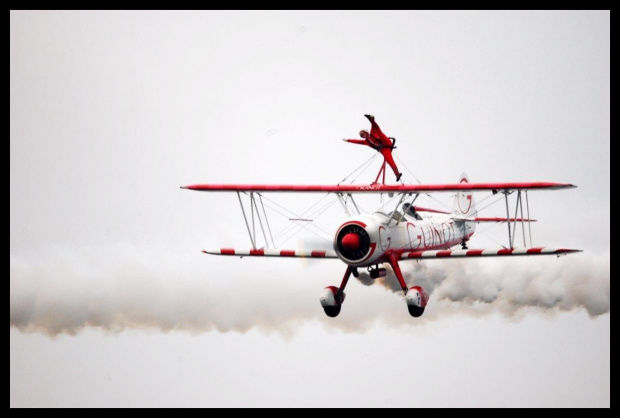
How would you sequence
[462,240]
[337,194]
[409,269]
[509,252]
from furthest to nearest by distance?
[462,240] → [409,269] → [337,194] → [509,252]

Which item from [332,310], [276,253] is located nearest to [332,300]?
[332,310]

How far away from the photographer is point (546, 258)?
34125mm

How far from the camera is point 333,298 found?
103ft

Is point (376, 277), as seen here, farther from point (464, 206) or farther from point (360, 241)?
point (464, 206)

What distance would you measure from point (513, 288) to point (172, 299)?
10.6 m

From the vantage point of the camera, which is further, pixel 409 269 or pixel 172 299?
pixel 172 299

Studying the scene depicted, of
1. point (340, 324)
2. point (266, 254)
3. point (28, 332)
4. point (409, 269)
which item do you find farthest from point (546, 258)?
point (28, 332)

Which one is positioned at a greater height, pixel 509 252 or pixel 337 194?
pixel 337 194

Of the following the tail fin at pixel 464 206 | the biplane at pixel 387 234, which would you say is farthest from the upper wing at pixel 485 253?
the tail fin at pixel 464 206

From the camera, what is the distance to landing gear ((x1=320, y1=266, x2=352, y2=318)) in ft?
103

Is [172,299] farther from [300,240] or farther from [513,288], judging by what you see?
[513,288]

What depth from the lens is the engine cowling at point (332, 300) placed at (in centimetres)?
3144

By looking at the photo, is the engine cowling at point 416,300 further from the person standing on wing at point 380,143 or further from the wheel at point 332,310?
the person standing on wing at point 380,143

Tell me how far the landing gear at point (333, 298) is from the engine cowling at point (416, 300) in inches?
72.0
